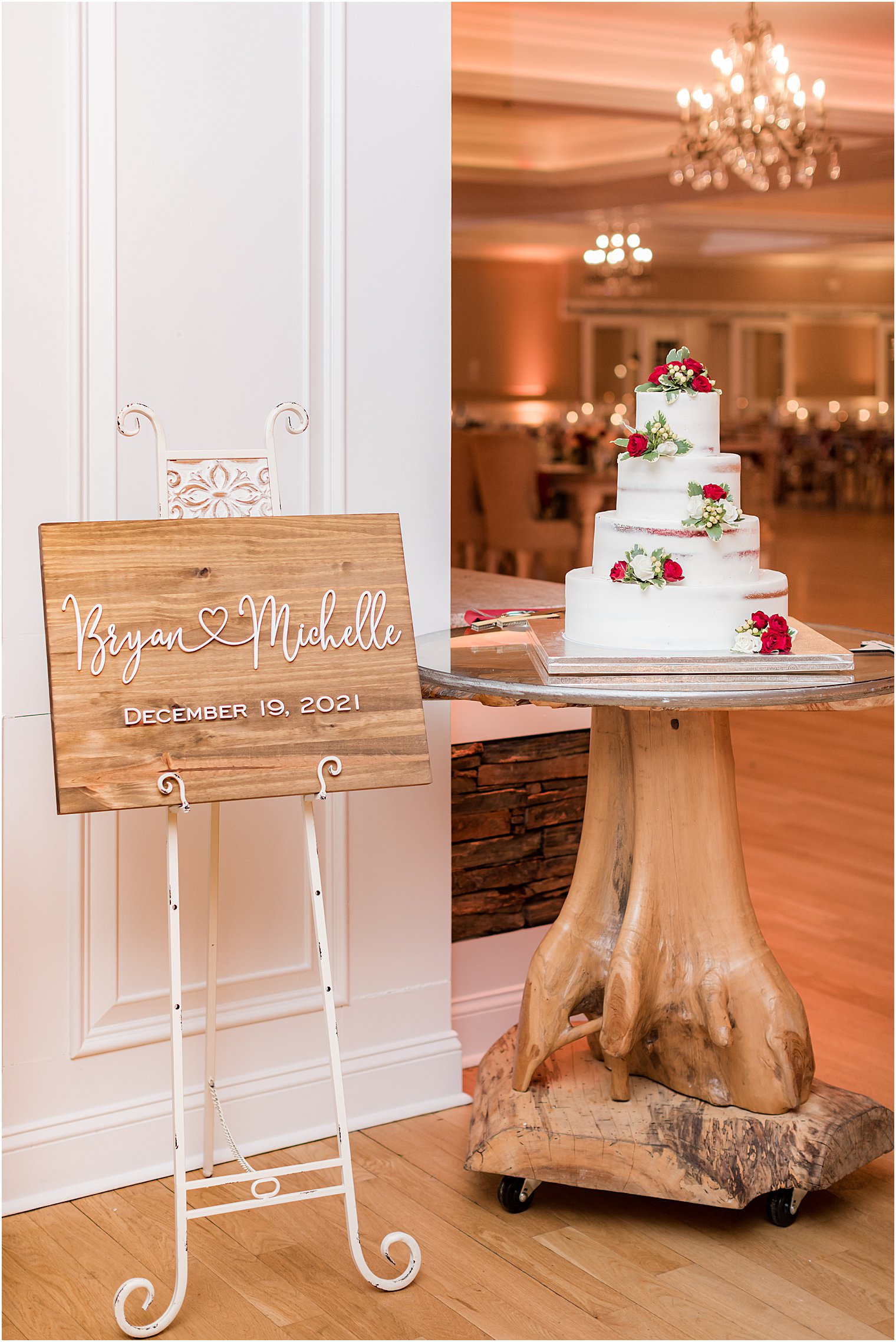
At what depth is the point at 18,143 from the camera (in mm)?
2350

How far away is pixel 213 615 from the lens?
2.12 meters

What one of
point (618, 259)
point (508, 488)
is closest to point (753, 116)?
point (508, 488)

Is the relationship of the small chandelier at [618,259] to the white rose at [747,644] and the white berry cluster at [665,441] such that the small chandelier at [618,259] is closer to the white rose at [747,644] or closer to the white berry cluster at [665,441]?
the white berry cluster at [665,441]

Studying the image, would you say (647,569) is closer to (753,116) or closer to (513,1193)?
(513,1193)

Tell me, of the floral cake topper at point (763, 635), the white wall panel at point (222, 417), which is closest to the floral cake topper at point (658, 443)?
the floral cake topper at point (763, 635)

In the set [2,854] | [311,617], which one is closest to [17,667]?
[2,854]

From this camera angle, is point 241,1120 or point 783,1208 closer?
point 783,1208

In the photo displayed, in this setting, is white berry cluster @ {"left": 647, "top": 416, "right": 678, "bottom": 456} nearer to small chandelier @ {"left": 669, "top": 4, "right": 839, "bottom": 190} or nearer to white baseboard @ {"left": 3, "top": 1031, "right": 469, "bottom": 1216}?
white baseboard @ {"left": 3, "top": 1031, "right": 469, "bottom": 1216}

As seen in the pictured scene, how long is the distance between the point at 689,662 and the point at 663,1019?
0.69m

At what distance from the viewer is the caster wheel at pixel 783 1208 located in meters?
2.44

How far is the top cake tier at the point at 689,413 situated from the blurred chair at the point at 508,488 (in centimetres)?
549

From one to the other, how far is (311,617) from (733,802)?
87cm

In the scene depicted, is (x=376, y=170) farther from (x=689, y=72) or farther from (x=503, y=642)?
(x=689, y=72)

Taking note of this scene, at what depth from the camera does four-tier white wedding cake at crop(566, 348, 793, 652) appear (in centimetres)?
237
